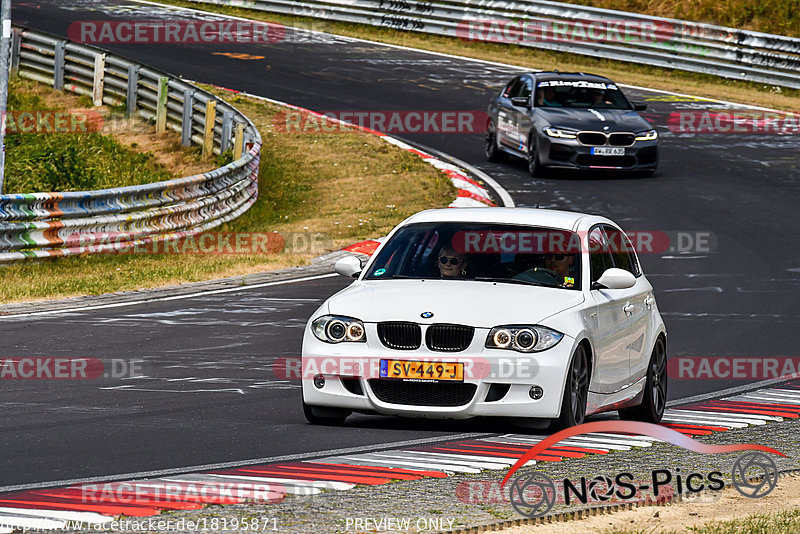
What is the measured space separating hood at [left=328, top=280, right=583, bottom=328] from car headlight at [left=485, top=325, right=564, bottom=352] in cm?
5

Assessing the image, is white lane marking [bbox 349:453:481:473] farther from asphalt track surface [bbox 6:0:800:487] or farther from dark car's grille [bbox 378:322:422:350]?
dark car's grille [bbox 378:322:422:350]

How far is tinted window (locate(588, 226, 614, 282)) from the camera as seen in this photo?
9945mm

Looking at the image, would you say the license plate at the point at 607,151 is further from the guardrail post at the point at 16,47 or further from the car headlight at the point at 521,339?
the car headlight at the point at 521,339

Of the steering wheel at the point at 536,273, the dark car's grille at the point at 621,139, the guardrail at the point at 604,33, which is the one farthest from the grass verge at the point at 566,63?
the steering wheel at the point at 536,273

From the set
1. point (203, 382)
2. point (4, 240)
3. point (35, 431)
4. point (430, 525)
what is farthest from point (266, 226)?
point (430, 525)

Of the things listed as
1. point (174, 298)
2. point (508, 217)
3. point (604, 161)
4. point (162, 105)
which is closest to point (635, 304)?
point (508, 217)

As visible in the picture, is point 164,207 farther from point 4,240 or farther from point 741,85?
point 741,85

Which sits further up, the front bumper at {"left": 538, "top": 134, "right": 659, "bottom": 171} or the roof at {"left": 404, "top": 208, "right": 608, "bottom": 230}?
the roof at {"left": 404, "top": 208, "right": 608, "bottom": 230}

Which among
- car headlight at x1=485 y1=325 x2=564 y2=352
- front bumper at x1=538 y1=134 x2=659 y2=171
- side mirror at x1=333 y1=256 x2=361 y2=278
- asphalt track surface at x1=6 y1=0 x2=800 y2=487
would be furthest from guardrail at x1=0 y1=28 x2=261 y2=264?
car headlight at x1=485 y1=325 x2=564 y2=352

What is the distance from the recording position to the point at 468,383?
877 centimetres

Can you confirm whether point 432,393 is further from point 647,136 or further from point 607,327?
point 647,136

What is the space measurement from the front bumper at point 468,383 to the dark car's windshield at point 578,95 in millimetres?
16529

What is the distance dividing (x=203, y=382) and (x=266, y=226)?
1129cm

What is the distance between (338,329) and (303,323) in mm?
5471
